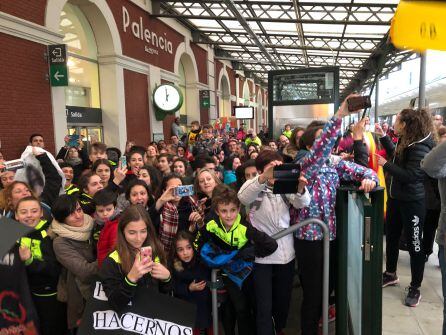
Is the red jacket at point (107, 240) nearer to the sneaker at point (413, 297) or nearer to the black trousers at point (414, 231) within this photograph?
the black trousers at point (414, 231)

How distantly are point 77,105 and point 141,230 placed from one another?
7829mm

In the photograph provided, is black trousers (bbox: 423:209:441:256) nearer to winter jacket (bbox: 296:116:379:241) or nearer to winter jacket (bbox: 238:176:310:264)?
winter jacket (bbox: 296:116:379:241)

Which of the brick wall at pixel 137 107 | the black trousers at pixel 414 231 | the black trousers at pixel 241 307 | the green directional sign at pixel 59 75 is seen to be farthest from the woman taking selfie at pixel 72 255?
the brick wall at pixel 137 107

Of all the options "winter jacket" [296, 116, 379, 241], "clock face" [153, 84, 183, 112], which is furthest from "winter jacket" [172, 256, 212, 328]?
"clock face" [153, 84, 183, 112]

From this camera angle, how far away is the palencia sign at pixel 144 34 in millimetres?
10420

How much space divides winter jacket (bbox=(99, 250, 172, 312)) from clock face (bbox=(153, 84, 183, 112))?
10164mm

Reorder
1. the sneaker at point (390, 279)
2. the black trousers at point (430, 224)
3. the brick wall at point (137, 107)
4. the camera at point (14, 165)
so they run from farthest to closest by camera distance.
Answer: the brick wall at point (137, 107) → the black trousers at point (430, 224) → the sneaker at point (390, 279) → the camera at point (14, 165)

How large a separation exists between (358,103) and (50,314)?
2685 millimetres

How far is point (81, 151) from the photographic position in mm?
6863

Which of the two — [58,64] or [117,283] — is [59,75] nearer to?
[58,64]

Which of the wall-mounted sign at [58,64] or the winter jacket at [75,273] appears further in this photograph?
the wall-mounted sign at [58,64]

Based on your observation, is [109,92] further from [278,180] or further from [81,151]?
[278,180]

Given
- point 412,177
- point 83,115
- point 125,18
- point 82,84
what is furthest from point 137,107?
point 412,177

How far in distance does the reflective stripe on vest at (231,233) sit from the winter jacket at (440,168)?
4.40 ft
